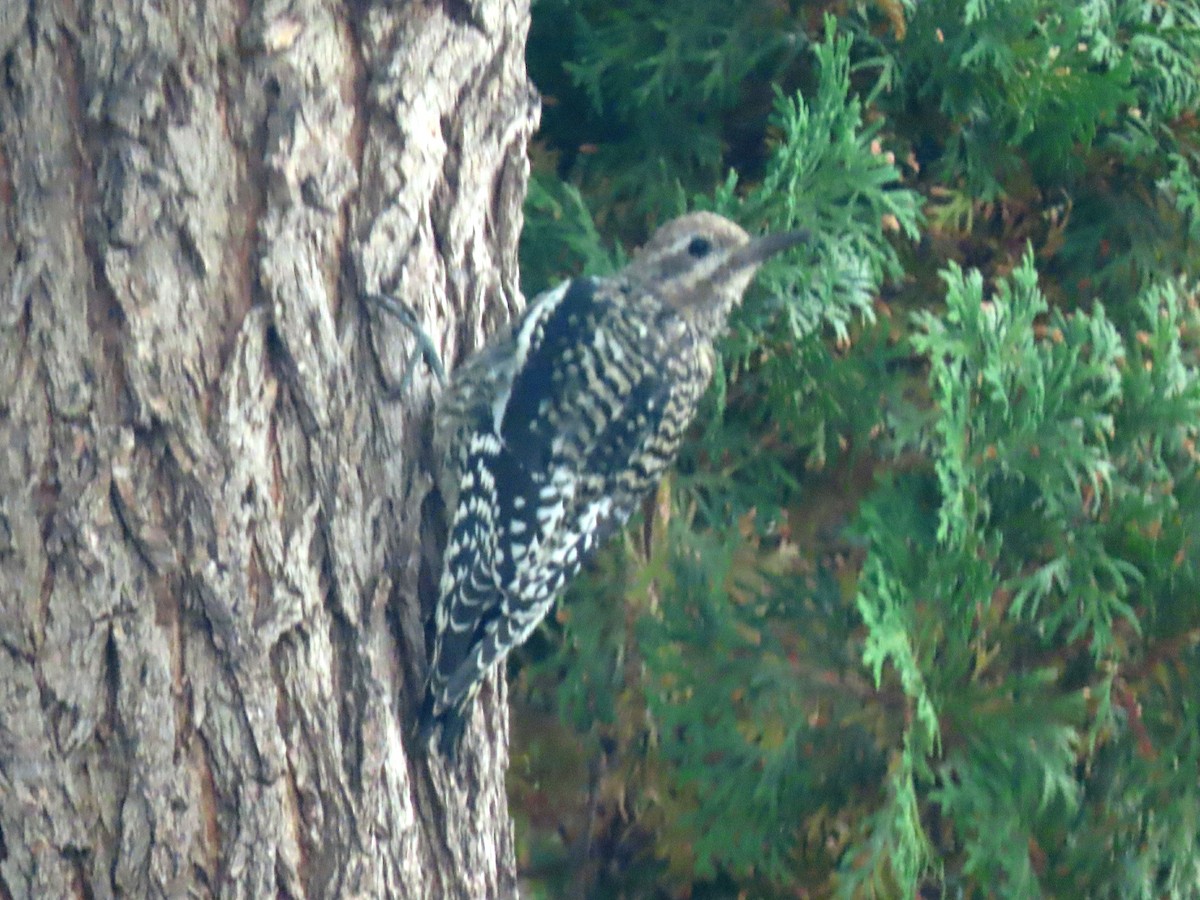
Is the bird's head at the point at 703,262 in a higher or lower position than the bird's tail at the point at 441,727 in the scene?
higher

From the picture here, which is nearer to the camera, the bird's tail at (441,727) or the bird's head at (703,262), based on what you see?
the bird's tail at (441,727)

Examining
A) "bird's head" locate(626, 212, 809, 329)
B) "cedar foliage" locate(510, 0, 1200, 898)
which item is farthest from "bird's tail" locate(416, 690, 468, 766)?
"bird's head" locate(626, 212, 809, 329)

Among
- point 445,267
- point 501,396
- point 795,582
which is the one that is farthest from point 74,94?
point 795,582

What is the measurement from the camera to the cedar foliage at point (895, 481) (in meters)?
2.96

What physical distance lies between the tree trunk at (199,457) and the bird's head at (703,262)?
894mm

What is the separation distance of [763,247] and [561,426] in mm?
598

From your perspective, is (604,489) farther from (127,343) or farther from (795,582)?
(127,343)

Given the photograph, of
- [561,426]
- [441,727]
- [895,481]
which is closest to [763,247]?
[561,426]

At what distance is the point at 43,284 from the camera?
2.08 m

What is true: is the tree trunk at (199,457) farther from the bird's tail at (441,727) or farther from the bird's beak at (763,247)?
the bird's beak at (763,247)

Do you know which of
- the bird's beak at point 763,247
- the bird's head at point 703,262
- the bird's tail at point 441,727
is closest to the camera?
the bird's tail at point 441,727

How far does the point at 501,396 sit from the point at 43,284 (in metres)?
0.97

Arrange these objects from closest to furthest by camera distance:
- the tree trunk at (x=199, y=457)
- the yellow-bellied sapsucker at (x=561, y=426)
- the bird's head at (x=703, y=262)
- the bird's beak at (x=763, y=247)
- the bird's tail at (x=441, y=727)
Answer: the tree trunk at (x=199, y=457) → the bird's tail at (x=441, y=727) → the yellow-bellied sapsucker at (x=561, y=426) → the bird's beak at (x=763, y=247) → the bird's head at (x=703, y=262)

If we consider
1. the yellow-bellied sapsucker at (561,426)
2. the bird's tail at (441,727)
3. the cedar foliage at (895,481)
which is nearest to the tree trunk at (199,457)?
the bird's tail at (441,727)
